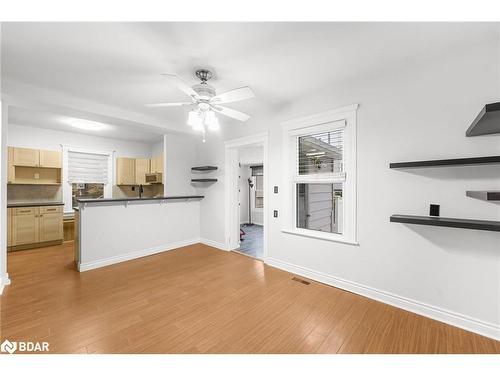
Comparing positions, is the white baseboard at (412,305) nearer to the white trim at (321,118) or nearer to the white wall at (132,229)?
the white trim at (321,118)

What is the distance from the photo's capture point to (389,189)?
2270 mm

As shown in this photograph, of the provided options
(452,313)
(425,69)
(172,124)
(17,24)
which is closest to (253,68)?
(425,69)

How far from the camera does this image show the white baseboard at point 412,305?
5.87ft

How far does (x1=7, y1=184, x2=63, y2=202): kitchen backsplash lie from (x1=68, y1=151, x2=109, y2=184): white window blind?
0.39 m

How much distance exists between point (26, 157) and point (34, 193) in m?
0.85

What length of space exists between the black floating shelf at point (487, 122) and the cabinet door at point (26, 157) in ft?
22.1

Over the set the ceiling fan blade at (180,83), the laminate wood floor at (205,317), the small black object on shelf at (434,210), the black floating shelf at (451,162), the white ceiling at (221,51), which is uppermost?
the white ceiling at (221,51)

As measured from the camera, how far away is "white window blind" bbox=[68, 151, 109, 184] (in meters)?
5.07

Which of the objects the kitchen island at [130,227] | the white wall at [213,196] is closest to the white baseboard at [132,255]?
the kitchen island at [130,227]

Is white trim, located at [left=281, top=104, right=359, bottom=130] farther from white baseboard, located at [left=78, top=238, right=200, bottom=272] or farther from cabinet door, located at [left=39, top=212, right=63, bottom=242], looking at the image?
cabinet door, located at [left=39, top=212, right=63, bottom=242]

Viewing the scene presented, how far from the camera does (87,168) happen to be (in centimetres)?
530

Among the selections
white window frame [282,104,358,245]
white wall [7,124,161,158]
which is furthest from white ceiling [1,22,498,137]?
white wall [7,124,161,158]

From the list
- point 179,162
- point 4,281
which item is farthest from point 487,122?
point 4,281

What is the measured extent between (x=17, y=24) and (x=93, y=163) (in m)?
4.47
